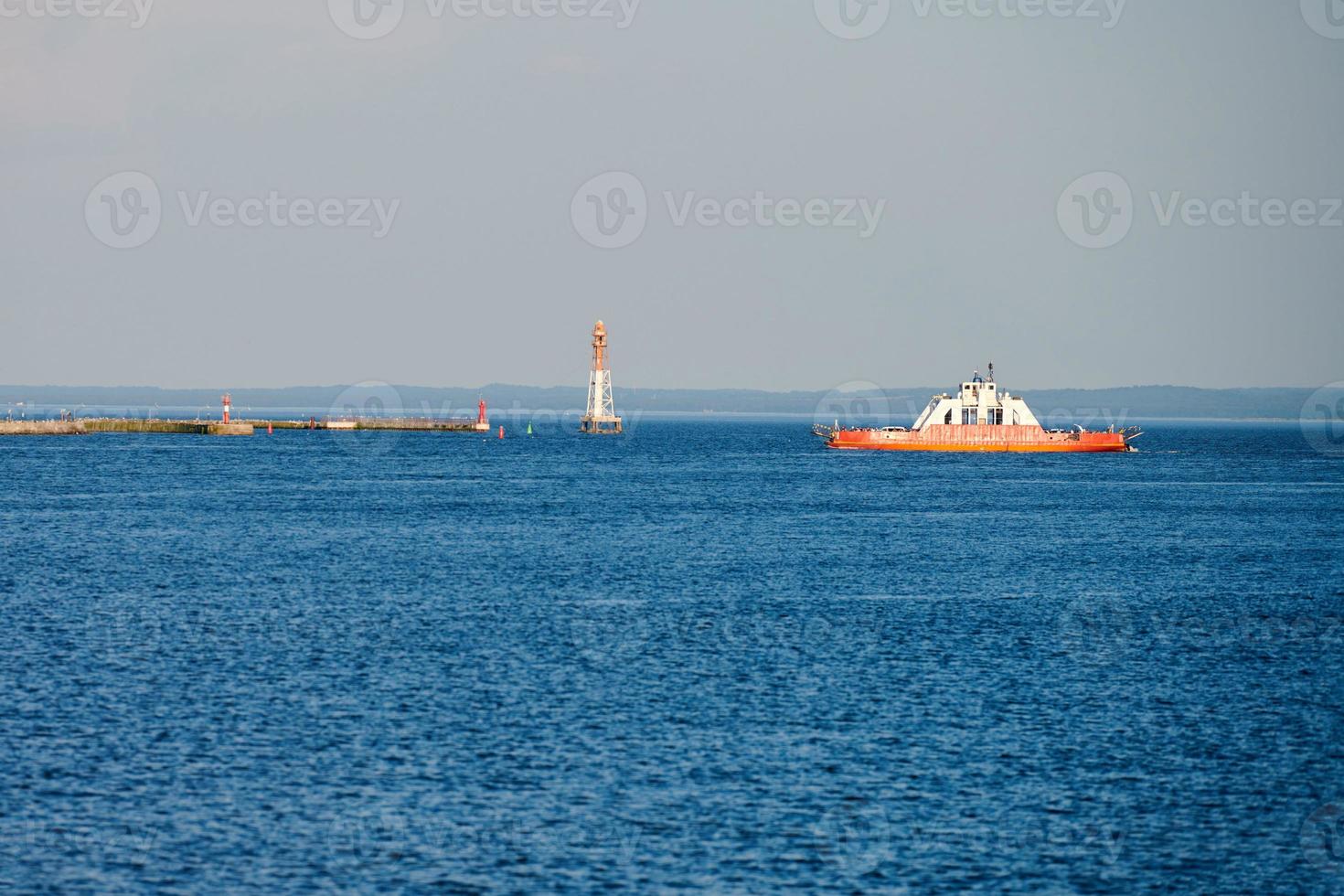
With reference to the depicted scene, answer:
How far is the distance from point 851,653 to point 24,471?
4004 inches

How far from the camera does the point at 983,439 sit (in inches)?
6471

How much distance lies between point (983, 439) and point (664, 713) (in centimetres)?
13736

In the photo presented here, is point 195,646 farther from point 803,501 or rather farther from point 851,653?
point 803,501

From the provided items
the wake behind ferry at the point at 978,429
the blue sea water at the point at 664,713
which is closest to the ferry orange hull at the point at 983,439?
the wake behind ferry at the point at 978,429

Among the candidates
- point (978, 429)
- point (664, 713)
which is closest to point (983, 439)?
point (978, 429)

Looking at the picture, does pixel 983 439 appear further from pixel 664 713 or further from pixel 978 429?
pixel 664 713

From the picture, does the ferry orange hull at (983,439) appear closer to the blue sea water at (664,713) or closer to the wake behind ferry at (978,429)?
the wake behind ferry at (978,429)

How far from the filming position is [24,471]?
12331 centimetres

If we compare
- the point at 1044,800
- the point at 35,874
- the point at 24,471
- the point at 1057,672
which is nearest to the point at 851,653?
the point at 1057,672

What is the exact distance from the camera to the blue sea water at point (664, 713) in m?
22.4

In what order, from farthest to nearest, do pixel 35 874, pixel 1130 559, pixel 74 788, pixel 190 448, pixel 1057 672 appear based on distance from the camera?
pixel 190 448 < pixel 1130 559 < pixel 1057 672 < pixel 74 788 < pixel 35 874

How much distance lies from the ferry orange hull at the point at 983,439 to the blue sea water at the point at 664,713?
3627 inches

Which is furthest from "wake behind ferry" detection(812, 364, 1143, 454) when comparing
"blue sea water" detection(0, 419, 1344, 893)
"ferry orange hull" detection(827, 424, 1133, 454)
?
"blue sea water" detection(0, 419, 1344, 893)

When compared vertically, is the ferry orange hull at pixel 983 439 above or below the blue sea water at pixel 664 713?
above
